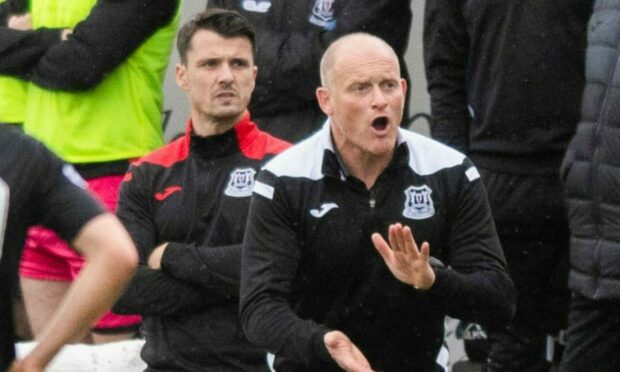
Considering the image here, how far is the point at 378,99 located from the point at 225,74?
42.7 inches

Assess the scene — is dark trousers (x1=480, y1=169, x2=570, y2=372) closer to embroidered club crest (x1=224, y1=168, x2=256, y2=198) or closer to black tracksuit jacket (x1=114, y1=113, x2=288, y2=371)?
black tracksuit jacket (x1=114, y1=113, x2=288, y2=371)

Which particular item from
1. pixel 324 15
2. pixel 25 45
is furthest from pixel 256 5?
pixel 25 45

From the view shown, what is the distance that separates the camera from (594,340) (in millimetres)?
7281

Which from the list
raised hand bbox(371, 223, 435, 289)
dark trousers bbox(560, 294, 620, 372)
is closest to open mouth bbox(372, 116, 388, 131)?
raised hand bbox(371, 223, 435, 289)

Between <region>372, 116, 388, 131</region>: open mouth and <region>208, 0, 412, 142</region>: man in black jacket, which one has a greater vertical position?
<region>372, 116, 388, 131</region>: open mouth

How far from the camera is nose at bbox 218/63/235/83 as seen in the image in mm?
7453

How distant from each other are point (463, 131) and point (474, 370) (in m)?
1.17

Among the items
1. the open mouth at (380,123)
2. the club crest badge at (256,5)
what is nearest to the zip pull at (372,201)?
the open mouth at (380,123)

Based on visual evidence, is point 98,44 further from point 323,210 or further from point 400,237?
point 400,237

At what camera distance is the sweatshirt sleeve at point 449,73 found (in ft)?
26.7

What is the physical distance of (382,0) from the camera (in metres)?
8.10

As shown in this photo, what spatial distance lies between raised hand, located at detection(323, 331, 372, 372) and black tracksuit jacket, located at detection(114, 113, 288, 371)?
3.14ft

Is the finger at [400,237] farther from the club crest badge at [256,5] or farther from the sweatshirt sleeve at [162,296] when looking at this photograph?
the club crest badge at [256,5]

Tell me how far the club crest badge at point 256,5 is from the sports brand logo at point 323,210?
6.29 feet
